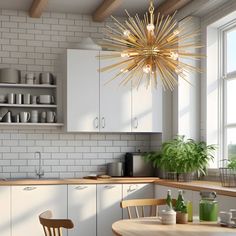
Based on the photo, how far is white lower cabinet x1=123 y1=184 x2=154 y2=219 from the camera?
262 inches

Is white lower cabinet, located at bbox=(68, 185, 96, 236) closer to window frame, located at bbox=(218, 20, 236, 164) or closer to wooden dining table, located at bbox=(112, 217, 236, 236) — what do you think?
window frame, located at bbox=(218, 20, 236, 164)

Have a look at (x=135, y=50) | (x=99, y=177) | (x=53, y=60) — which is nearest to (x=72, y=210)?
(x=99, y=177)

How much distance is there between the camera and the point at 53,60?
7.22m

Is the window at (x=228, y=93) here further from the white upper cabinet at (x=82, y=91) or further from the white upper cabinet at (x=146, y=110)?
the white upper cabinet at (x=82, y=91)

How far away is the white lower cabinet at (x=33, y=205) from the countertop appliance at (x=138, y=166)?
1.05 m

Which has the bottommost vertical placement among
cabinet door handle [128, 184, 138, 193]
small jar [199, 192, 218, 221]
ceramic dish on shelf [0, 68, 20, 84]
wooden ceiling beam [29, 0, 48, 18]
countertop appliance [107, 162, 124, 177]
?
cabinet door handle [128, 184, 138, 193]

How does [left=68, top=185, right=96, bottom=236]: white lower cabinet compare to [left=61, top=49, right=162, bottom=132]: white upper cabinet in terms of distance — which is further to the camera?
[left=61, top=49, right=162, bottom=132]: white upper cabinet

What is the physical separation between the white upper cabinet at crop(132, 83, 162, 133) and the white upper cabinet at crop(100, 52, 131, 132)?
84mm

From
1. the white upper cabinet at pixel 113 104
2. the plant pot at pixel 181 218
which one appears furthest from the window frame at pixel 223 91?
the plant pot at pixel 181 218

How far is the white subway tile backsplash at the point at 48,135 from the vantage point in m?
7.02

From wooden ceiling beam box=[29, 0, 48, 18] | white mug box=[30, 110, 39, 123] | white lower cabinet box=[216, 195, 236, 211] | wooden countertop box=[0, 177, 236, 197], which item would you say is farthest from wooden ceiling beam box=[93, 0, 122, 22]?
white lower cabinet box=[216, 195, 236, 211]

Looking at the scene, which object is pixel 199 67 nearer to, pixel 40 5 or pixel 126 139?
pixel 126 139

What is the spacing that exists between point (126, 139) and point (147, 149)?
1.10ft

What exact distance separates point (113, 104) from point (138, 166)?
0.88 metres
